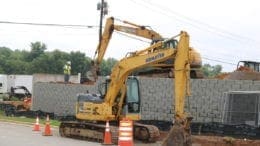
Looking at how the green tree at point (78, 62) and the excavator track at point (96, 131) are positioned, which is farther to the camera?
the green tree at point (78, 62)

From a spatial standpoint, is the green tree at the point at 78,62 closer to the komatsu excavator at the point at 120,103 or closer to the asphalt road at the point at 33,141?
the komatsu excavator at the point at 120,103

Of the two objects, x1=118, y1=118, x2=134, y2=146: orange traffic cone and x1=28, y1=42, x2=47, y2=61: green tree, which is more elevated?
x1=28, y1=42, x2=47, y2=61: green tree

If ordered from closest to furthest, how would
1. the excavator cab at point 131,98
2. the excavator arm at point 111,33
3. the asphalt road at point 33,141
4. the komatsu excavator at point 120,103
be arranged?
the asphalt road at point 33,141, the komatsu excavator at point 120,103, the excavator cab at point 131,98, the excavator arm at point 111,33

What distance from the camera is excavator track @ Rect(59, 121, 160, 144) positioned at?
23.1 metres

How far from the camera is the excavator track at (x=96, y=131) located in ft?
75.8

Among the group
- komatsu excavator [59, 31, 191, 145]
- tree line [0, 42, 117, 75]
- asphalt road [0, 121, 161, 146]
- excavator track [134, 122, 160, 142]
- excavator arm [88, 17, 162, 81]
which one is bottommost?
asphalt road [0, 121, 161, 146]

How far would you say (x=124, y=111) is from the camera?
2430cm

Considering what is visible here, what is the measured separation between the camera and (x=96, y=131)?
78.2 feet

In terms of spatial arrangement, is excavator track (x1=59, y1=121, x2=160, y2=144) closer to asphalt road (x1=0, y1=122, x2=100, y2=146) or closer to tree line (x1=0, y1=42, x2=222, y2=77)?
asphalt road (x1=0, y1=122, x2=100, y2=146)

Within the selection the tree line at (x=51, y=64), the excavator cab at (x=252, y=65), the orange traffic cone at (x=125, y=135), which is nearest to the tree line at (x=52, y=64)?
the tree line at (x=51, y=64)

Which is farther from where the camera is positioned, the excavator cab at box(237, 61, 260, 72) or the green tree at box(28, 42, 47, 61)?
the green tree at box(28, 42, 47, 61)

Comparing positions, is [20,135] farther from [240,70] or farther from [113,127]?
[240,70]

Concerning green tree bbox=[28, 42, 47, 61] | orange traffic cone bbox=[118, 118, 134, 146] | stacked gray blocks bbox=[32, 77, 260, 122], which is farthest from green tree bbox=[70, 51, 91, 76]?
orange traffic cone bbox=[118, 118, 134, 146]

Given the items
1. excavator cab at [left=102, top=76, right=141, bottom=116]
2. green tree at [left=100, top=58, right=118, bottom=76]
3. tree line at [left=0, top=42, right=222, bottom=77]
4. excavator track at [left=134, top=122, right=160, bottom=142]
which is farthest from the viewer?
green tree at [left=100, top=58, right=118, bottom=76]
